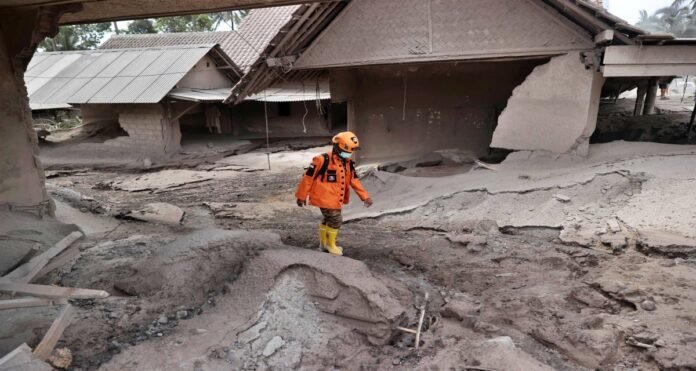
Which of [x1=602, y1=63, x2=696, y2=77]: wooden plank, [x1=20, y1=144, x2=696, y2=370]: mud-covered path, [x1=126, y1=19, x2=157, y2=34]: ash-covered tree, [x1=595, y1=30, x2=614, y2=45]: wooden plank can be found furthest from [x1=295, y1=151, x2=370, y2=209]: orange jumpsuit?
[x1=126, y1=19, x2=157, y2=34]: ash-covered tree

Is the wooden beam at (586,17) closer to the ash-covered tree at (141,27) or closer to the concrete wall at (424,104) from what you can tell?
the concrete wall at (424,104)

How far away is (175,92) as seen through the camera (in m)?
15.6

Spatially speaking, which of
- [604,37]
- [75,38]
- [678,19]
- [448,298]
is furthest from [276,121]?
[678,19]

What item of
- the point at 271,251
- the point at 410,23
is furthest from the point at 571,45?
the point at 271,251

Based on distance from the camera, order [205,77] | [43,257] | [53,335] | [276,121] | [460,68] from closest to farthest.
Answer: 1. [53,335]
2. [43,257]
3. [460,68]
4. [205,77]
5. [276,121]

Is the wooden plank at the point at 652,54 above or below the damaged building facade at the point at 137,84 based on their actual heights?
above

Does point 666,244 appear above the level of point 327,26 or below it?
below

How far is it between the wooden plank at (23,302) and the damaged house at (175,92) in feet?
30.7

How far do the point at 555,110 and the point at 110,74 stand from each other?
15.8 meters

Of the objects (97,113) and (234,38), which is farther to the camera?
(234,38)

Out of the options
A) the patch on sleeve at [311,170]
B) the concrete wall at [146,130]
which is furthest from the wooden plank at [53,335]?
the concrete wall at [146,130]

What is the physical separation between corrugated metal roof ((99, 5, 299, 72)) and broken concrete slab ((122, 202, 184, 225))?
1347 cm

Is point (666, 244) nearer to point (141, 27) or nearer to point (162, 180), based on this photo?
point (162, 180)

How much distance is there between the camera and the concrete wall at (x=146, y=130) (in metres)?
15.3
